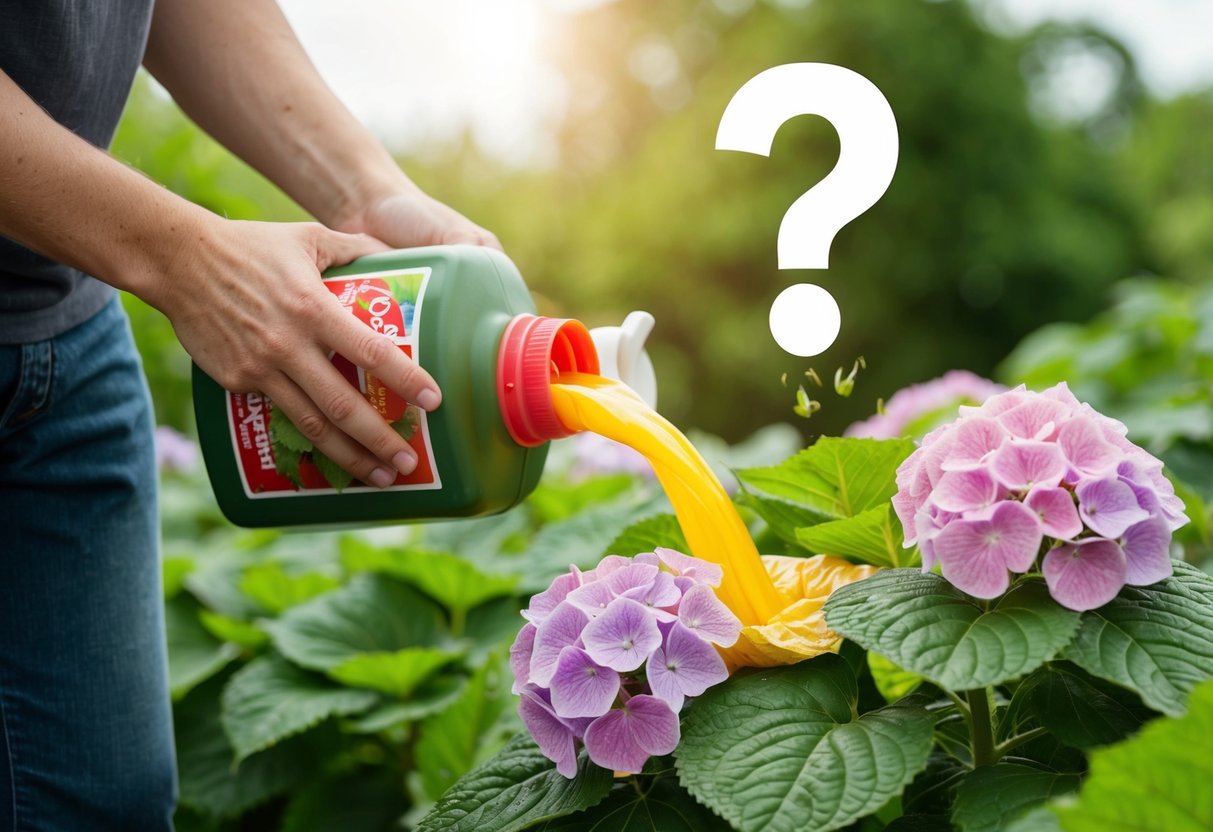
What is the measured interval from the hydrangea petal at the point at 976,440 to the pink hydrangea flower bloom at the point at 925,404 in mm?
1726

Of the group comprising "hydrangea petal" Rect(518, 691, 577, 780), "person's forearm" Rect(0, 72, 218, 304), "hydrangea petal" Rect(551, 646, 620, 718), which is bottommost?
"hydrangea petal" Rect(518, 691, 577, 780)

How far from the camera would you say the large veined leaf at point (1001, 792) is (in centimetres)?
91

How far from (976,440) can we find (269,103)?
3.51 ft

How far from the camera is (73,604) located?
4.56 feet

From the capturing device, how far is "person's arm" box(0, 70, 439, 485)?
41.5 inches

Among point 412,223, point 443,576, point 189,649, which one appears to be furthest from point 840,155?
point 189,649

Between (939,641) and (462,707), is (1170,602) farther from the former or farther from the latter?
(462,707)

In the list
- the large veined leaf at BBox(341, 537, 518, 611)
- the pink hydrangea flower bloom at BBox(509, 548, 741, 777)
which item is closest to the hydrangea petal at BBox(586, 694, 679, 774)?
the pink hydrangea flower bloom at BBox(509, 548, 741, 777)

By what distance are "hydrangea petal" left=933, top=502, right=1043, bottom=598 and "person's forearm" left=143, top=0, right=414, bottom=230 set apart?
0.96 m

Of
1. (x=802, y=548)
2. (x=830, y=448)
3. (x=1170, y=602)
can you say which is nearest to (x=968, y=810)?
(x=1170, y=602)

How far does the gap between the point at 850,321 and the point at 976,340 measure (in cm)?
160

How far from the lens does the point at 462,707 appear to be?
5.65 feet

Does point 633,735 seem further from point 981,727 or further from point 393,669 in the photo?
point 393,669

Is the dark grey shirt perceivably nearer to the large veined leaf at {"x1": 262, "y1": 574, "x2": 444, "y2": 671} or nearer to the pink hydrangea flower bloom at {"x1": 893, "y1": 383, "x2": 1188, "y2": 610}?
the large veined leaf at {"x1": 262, "y1": 574, "x2": 444, "y2": 671}
